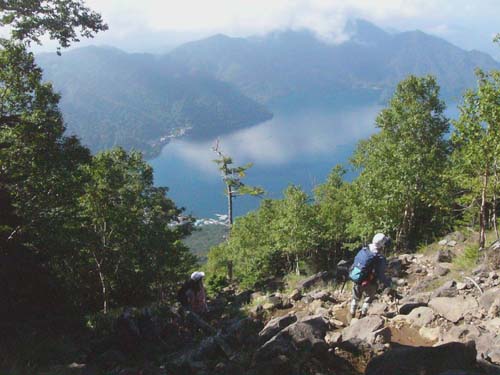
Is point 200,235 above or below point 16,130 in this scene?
below

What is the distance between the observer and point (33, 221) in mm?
15297

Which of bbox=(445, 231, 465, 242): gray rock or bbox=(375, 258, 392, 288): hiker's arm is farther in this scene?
bbox=(445, 231, 465, 242): gray rock

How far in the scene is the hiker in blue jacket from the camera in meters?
9.41

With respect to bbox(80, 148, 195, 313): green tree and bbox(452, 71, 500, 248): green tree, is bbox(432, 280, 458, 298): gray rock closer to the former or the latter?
bbox(452, 71, 500, 248): green tree

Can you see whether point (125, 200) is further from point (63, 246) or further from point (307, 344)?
point (307, 344)

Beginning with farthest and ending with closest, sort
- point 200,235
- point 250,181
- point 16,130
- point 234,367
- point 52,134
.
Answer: point 250,181
point 200,235
point 52,134
point 16,130
point 234,367

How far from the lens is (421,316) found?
8883mm

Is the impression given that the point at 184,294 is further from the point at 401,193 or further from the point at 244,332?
the point at 401,193

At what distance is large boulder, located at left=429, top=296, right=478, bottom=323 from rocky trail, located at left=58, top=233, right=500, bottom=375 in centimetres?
2

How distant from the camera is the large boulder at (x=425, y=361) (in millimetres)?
5633

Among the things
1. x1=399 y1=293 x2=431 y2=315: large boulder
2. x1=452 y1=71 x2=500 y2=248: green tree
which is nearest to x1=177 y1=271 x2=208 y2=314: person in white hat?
x1=399 y1=293 x2=431 y2=315: large boulder

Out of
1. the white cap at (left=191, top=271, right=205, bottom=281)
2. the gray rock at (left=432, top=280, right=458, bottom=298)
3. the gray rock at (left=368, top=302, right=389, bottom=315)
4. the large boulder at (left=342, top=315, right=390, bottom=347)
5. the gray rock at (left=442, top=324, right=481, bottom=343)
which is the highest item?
the gray rock at (left=442, top=324, right=481, bottom=343)

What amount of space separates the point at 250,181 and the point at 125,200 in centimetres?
15539

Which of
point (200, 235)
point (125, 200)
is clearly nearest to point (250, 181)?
point (200, 235)
